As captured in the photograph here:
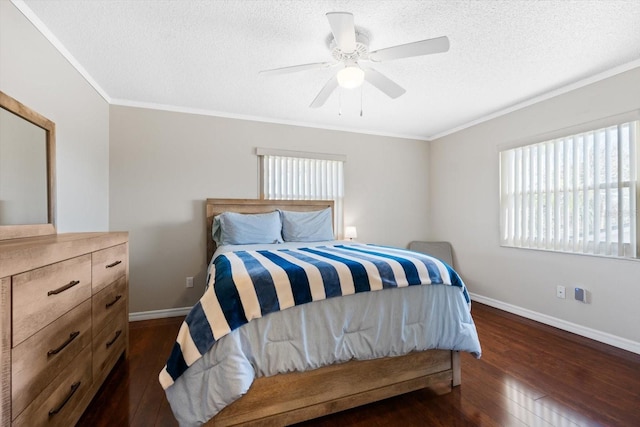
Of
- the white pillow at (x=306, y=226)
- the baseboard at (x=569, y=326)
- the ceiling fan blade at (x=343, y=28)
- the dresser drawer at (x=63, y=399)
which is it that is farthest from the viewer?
the white pillow at (x=306, y=226)

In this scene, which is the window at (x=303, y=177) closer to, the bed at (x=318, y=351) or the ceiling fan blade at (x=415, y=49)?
the bed at (x=318, y=351)

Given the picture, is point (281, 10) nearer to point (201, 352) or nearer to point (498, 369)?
point (201, 352)

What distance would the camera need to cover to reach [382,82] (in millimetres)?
2043

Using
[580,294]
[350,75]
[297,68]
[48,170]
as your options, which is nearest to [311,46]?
[297,68]

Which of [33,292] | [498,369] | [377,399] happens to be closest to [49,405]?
[33,292]

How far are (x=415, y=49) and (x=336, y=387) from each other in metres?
1.94

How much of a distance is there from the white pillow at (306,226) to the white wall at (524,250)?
1.97 metres

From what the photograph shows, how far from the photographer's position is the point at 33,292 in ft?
3.25

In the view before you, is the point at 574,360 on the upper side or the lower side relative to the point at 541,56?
lower

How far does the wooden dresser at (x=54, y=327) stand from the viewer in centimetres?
88

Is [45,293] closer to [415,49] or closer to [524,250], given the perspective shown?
[415,49]

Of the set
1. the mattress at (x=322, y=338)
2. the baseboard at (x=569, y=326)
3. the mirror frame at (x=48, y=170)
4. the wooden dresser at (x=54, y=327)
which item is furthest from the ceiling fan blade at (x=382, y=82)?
the baseboard at (x=569, y=326)

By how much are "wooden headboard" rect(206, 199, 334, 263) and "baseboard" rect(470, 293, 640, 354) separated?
249 centimetres

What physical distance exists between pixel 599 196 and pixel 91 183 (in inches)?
179
